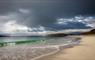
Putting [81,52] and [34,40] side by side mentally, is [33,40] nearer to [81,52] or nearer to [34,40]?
[34,40]

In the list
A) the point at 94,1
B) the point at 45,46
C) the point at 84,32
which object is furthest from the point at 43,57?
the point at 94,1

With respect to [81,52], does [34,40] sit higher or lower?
higher

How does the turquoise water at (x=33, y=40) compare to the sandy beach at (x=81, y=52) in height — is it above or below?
above

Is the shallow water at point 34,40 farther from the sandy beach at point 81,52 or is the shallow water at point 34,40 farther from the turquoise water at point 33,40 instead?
the sandy beach at point 81,52

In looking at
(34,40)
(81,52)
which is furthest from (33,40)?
(81,52)

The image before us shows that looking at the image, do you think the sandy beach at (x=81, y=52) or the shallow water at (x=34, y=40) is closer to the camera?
the sandy beach at (x=81, y=52)

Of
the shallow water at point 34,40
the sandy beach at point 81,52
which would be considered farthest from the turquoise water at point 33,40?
the sandy beach at point 81,52

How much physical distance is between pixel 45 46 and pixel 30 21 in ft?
0.99

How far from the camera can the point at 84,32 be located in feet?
7.62

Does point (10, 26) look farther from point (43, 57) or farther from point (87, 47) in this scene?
point (87, 47)

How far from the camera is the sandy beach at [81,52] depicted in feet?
6.98

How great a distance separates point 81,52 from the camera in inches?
86.3

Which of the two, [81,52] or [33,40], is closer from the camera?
[81,52]

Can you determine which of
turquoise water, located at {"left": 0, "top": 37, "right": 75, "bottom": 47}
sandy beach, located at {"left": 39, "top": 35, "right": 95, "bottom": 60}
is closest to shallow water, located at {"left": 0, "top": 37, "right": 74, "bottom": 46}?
turquoise water, located at {"left": 0, "top": 37, "right": 75, "bottom": 47}
